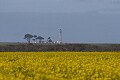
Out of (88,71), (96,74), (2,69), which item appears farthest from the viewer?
(2,69)

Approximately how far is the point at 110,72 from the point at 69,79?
6.36ft

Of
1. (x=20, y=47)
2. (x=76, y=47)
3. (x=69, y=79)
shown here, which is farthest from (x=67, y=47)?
(x=69, y=79)

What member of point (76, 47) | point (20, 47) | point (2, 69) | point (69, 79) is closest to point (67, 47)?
point (76, 47)

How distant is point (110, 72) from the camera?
577 inches

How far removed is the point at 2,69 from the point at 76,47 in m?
47.5

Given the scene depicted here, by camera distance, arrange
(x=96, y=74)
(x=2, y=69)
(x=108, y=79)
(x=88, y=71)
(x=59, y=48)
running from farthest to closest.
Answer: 1. (x=59, y=48)
2. (x=2, y=69)
3. (x=88, y=71)
4. (x=96, y=74)
5. (x=108, y=79)

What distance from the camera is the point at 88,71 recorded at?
15.3m

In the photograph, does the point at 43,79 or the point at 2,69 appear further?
the point at 2,69

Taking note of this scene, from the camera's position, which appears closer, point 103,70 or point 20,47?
point 103,70

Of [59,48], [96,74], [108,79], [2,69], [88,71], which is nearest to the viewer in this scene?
[108,79]

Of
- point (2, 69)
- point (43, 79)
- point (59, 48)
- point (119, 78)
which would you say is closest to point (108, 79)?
point (119, 78)

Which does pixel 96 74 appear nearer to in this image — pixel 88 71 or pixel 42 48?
pixel 88 71

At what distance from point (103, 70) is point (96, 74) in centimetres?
128

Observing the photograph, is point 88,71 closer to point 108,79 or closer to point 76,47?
point 108,79
